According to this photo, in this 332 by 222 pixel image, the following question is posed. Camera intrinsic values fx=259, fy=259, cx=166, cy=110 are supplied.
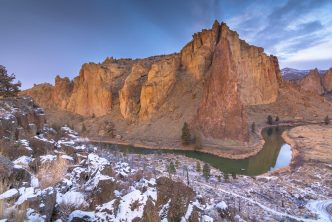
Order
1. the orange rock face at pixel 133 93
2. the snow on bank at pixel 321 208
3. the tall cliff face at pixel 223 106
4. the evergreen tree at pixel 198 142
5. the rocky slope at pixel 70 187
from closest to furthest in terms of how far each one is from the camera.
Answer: the rocky slope at pixel 70 187
the snow on bank at pixel 321 208
the evergreen tree at pixel 198 142
the tall cliff face at pixel 223 106
the orange rock face at pixel 133 93

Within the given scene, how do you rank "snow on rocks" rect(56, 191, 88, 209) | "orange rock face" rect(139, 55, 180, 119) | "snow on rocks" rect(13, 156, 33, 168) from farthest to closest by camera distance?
"orange rock face" rect(139, 55, 180, 119), "snow on rocks" rect(13, 156, 33, 168), "snow on rocks" rect(56, 191, 88, 209)

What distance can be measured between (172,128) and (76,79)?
224 feet

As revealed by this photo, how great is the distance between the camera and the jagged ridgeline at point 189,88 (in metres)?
60.2

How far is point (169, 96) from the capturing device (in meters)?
83.8

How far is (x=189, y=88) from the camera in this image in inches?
3211

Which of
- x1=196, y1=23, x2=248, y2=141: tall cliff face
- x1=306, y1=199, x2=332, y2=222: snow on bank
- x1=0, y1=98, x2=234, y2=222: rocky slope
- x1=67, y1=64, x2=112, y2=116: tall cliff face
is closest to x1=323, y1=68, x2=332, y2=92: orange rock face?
x1=196, y1=23, x2=248, y2=141: tall cliff face

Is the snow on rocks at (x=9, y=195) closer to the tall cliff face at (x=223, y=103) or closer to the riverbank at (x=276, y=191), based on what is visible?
the riverbank at (x=276, y=191)

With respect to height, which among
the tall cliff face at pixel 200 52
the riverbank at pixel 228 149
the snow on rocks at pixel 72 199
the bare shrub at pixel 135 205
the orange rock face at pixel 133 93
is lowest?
the riverbank at pixel 228 149

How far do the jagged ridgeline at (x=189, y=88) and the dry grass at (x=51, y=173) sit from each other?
5074 centimetres

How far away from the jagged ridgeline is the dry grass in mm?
50742

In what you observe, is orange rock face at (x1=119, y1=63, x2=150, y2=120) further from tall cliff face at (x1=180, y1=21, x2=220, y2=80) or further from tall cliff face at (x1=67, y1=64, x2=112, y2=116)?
tall cliff face at (x1=180, y1=21, x2=220, y2=80)

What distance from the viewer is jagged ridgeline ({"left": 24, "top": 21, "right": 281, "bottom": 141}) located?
60156 mm

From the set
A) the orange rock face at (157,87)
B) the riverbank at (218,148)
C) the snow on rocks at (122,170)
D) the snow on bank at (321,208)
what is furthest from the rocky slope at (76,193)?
the orange rock face at (157,87)

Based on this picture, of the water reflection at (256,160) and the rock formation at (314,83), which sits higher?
the rock formation at (314,83)
